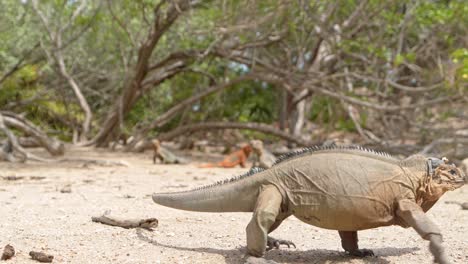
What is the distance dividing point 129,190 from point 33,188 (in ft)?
3.88

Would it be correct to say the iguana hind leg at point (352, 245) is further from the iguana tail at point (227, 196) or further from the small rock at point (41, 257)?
the small rock at point (41, 257)

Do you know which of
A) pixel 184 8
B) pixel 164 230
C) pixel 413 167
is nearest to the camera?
pixel 413 167

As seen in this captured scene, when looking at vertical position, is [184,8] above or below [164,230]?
above

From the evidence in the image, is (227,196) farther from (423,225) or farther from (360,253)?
(423,225)

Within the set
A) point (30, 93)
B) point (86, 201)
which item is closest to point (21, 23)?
point (30, 93)

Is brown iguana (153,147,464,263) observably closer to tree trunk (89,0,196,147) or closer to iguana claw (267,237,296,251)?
iguana claw (267,237,296,251)

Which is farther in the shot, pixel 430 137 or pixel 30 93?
pixel 30 93

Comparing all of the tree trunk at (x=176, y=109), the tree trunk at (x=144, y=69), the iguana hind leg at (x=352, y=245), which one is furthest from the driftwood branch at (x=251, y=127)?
the iguana hind leg at (x=352, y=245)

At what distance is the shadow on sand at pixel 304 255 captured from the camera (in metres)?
4.16

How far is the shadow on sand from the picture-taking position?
13.6 ft

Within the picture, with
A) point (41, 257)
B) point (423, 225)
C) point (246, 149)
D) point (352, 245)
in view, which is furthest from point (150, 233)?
point (246, 149)

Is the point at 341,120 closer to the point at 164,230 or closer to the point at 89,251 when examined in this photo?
the point at 164,230

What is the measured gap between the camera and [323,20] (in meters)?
12.0

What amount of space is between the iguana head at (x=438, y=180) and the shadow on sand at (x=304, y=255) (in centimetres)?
61
